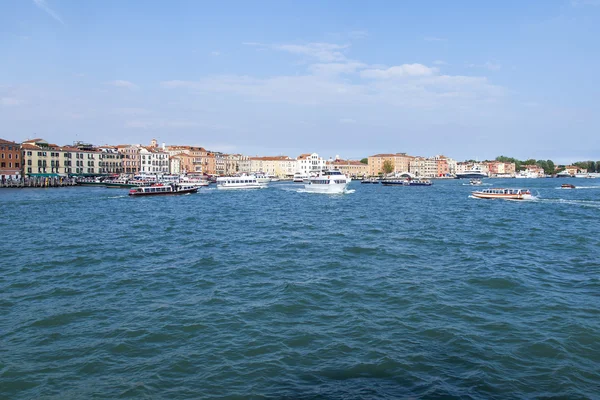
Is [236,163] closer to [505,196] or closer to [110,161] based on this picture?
[110,161]

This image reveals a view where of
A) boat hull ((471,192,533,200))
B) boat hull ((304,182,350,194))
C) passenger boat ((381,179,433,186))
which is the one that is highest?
passenger boat ((381,179,433,186))

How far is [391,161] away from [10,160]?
11112 centimetres

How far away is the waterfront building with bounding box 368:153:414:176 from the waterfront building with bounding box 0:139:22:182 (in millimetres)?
108921

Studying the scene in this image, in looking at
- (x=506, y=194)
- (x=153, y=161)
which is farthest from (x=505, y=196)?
(x=153, y=161)

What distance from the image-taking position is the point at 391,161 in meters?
153

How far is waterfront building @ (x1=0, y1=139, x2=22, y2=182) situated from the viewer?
69.3 m

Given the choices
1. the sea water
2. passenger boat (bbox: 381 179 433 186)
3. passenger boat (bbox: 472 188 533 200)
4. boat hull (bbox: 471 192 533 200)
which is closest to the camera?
the sea water

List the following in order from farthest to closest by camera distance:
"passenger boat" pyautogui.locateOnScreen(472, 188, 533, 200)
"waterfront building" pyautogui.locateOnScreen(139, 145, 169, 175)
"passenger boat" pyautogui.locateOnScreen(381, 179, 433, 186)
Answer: "waterfront building" pyautogui.locateOnScreen(139, 145, 169, 175), "passenger boat" pyautogui.locateOnScreen(381, 179, 433, 186), "passenger boat" pyautogui.locateOnScreen(472, 188, 533, 200)

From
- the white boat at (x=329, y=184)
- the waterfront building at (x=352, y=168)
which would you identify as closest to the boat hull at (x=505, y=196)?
the white boat at (x=329, y=184)

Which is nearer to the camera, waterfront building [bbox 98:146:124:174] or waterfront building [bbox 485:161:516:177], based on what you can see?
waterfront building [bbox 98:146:124:174]

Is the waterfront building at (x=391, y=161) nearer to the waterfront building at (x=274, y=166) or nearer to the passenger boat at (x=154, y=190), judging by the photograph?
the waterfront building at (x=274, y=166)

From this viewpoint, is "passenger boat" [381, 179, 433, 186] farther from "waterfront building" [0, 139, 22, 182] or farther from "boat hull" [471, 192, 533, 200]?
"waterfront building" [0, 139, 22, 182]

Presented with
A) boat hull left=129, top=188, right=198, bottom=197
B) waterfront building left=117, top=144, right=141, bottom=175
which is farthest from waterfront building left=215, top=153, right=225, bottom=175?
boat hull left=129, top=188, right=198, bottom=197

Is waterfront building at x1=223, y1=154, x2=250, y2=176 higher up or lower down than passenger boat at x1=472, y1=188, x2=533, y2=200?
higher up
